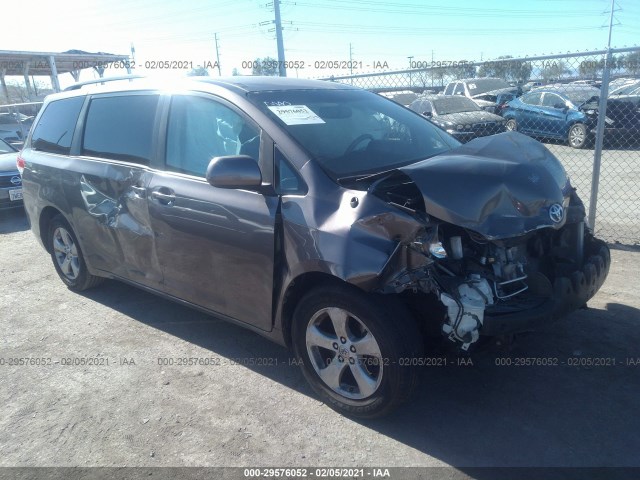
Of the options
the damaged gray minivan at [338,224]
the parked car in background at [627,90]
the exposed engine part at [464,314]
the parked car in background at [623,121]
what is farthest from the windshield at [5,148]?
the parked car in background at [627,90]

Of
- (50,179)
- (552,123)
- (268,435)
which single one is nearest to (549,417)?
(268,435)

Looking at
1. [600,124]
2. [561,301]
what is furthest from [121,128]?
[600,124]

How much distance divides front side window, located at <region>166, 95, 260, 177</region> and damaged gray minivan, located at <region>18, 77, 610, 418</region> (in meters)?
0.01

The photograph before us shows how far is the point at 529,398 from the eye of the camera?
3.19 m

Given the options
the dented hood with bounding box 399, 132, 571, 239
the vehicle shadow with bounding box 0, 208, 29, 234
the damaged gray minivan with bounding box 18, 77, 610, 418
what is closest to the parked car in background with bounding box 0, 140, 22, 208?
the vehicle shadow with bounding box 0, 208, 29, 234

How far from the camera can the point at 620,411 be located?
9.90ft

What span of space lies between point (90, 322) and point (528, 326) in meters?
3.59

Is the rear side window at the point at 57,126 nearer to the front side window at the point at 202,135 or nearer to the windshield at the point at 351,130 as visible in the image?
the front side window at the point at 202,135

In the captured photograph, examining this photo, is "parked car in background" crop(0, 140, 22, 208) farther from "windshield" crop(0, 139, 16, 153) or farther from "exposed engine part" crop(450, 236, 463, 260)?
"exposed engine part" crop(450, 236, 463, 260)

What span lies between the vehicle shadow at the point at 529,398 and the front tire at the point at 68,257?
142 cm

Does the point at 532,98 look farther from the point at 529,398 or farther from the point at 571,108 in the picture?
the point at 529,398

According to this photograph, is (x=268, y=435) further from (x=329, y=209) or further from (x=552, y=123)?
(x=552, y=123)

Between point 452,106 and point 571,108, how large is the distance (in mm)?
3110

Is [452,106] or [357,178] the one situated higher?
[357,178]
